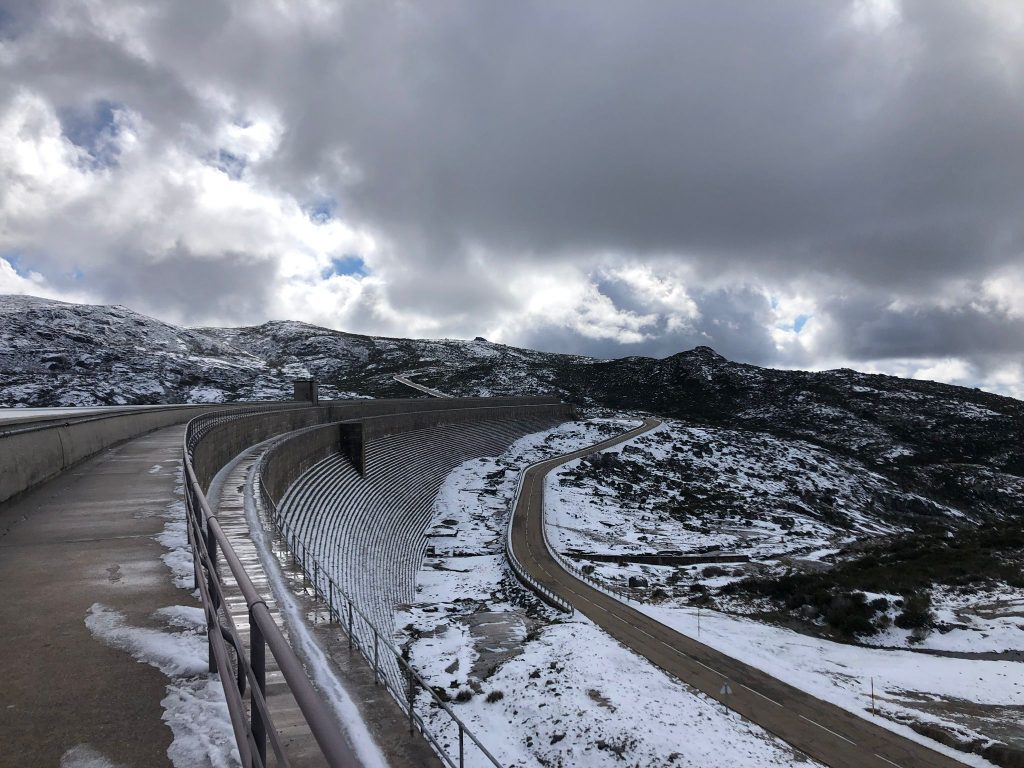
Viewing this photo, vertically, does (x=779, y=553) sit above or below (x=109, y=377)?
below

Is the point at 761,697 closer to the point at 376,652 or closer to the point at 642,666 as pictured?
the point at 642,666

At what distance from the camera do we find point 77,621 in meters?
4.87

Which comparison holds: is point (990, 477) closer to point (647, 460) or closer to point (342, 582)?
point (647, 460)

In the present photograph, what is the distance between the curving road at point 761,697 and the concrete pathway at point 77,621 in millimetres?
14199

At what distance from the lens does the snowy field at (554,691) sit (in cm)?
1255

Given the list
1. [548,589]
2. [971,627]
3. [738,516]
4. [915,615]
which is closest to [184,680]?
[548,589]

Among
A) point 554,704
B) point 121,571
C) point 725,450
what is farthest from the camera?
point 725,450

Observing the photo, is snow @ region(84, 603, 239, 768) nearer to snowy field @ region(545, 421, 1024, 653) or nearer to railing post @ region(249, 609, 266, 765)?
railing post @ region(249, 609, 266, 765)

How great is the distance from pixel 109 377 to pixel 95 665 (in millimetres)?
96795

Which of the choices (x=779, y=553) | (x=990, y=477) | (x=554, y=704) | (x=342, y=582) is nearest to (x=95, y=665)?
(x=554, y=704)

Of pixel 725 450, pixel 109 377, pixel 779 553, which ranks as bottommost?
pixel 779 553

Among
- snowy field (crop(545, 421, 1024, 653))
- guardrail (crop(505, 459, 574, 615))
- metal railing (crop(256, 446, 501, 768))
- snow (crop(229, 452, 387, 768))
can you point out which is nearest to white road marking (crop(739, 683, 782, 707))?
snowy field (crop(545, 421, 1024, 653))

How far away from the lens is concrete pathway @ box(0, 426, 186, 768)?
3369 millimetres

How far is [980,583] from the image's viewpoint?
23.2 meters
